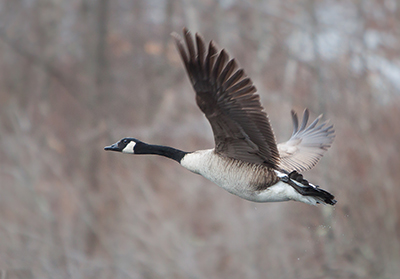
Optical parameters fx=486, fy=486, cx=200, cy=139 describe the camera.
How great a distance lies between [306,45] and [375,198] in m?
3.36

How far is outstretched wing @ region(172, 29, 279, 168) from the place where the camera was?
2.76m

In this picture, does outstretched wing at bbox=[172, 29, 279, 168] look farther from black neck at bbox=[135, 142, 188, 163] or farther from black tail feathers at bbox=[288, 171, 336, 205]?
black neck at bbox=[135, 142, 188, 163]

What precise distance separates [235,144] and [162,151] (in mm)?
766

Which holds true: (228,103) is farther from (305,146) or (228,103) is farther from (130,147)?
(305,146)

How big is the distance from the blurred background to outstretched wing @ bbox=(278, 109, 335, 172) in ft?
12.1

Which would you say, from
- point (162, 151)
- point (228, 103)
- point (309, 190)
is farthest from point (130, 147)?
point (309, 190)

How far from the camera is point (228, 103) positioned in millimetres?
3070

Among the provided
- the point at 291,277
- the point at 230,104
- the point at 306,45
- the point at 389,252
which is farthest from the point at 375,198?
the point at 230,104

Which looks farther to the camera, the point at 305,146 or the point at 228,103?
the point at 305,146

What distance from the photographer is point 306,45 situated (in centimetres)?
988

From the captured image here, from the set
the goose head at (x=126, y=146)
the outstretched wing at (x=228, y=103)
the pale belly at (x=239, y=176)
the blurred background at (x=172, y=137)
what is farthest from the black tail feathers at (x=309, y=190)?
the blurred background at (x=172, y=137)

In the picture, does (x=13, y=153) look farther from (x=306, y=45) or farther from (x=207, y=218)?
(x=306, y=45)

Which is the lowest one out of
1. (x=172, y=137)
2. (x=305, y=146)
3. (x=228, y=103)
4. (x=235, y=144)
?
(x=235, y=144)

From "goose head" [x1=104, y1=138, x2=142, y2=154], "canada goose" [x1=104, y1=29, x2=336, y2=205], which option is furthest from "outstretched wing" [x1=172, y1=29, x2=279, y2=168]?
"goose head" [x1=104, y1=138, x2=142, y2=154]
